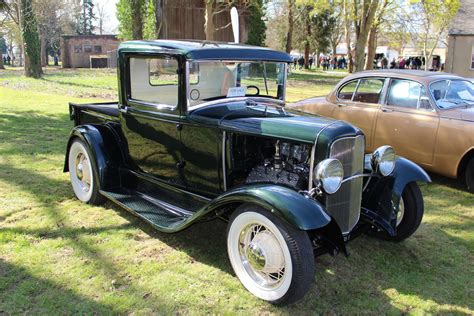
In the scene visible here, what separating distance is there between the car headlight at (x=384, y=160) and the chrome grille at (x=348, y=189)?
0.28 metres

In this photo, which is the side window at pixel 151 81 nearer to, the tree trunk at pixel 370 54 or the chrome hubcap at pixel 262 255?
the chrome hubcap at pixel 262 255

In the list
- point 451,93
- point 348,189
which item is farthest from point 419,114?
point 348,189

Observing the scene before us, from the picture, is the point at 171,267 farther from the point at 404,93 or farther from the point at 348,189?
the point at 404,93

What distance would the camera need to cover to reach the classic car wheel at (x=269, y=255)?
2941 mm

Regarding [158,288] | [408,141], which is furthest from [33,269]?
[408,141]

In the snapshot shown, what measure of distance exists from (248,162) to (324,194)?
0.78 m

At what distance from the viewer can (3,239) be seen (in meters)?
4.07

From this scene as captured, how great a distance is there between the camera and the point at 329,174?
3.20 m

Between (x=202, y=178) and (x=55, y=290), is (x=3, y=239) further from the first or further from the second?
(x=202, y=178)

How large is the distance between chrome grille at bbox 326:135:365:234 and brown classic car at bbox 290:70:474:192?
9.33 ft

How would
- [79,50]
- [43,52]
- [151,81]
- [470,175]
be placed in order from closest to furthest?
[151,81], [470,175], [79,50], [43,52]

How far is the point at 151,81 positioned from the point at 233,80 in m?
0.98

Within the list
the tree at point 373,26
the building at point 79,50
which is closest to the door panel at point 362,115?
the tree at point 373,26

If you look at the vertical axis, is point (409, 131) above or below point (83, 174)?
above
